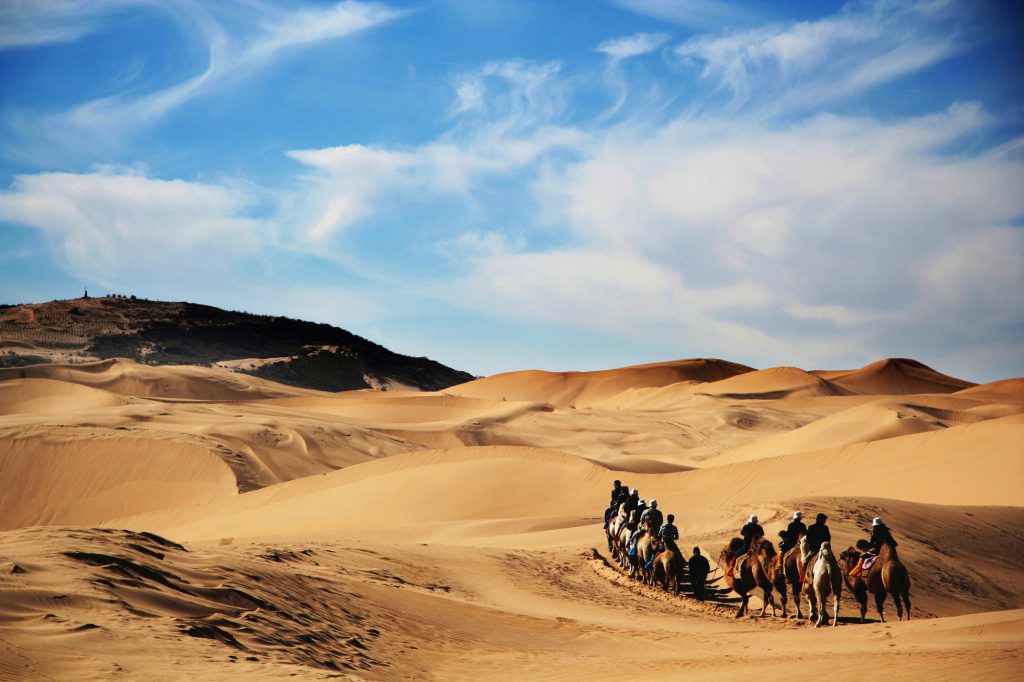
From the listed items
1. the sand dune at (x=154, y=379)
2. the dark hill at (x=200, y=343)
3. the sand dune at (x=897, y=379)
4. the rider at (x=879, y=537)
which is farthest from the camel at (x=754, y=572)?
the sand dune at (x=897, y=379)

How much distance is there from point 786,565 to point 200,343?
87.1m

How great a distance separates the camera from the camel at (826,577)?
48.4 ft

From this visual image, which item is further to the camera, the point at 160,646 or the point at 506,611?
the point at 506,611

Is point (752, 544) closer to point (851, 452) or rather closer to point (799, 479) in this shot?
point (799, 479)

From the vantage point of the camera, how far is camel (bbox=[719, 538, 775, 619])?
1616 centimetres

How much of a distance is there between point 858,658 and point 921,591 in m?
9.90

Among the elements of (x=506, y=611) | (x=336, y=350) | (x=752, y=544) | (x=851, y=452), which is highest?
(x=336, y=350)

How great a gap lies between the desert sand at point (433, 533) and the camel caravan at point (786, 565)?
485mm

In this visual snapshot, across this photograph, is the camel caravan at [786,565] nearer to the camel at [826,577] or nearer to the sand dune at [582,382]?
the camel at [826,577]

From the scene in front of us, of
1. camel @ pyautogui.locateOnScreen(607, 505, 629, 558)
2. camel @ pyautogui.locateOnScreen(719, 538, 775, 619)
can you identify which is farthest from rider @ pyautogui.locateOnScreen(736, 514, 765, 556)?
camel @ pyautogui.locateOnScreen(607, 505, 629, 558)

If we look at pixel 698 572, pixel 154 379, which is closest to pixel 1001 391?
pixel 154 379

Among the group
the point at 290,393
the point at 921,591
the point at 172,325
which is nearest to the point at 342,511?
the point at 921,591

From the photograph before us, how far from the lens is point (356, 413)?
60.9 metres

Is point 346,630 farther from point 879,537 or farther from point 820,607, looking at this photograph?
point 879,537
